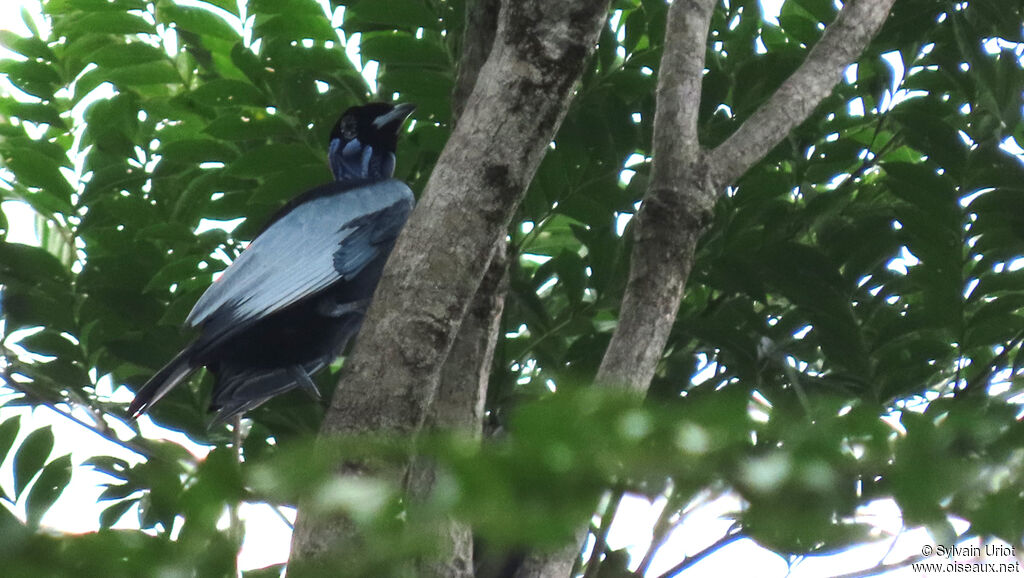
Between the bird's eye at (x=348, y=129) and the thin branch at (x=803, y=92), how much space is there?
1.67 meters

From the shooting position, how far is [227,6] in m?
3.17

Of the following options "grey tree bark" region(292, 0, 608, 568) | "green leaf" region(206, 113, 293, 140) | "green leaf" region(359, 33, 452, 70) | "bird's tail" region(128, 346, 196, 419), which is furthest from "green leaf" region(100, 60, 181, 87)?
"grey tree bark" region(292, 0, 608, 568)

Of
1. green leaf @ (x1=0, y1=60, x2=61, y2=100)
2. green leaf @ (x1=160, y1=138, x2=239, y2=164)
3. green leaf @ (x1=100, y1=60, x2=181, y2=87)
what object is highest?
green leaf @ (x1=0, y1=60, x2=61, y2=100)

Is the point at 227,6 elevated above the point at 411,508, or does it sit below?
above

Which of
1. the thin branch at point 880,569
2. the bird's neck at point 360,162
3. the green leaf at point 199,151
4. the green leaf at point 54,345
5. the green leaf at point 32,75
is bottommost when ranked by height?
the thin branch at point 880,569

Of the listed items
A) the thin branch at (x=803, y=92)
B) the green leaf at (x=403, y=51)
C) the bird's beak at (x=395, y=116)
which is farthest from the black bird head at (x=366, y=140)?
the thin branch at (x=803, y=92)

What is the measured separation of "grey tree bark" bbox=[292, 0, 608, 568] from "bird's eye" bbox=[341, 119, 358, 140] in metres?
1.75

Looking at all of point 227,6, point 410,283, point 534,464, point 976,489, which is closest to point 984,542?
point 976,489

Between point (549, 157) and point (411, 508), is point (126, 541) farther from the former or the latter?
point (549, 157)

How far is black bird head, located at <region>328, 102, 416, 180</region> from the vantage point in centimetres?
378

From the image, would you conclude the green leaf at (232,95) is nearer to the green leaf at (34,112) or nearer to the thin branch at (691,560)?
the green leaf at (34,112)

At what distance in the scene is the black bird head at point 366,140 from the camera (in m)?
3.78

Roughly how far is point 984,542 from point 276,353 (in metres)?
2.88

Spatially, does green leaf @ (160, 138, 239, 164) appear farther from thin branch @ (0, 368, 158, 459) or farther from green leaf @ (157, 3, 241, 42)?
thin branch @ (0, 368, 158, 459)
